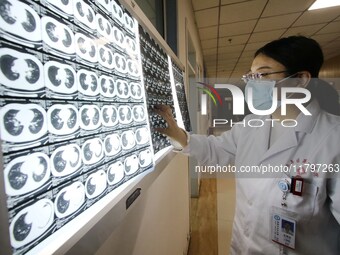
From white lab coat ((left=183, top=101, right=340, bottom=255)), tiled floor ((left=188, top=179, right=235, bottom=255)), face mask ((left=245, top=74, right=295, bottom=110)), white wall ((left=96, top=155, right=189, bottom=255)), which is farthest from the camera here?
tiled floor ((left=188, top=179, right=235, bottom=255))

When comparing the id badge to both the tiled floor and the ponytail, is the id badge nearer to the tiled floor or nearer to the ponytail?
the ponytail

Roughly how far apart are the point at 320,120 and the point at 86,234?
1071 millimetres

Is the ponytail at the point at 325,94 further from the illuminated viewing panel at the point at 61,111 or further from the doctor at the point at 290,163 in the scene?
the illuminated viewing panel at the point at 61,111

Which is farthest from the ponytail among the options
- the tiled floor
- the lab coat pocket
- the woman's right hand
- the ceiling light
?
the ceiling light

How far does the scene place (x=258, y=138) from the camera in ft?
3.91

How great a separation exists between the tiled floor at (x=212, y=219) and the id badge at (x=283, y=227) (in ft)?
4.79

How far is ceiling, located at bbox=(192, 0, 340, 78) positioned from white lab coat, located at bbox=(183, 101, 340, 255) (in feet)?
7.77

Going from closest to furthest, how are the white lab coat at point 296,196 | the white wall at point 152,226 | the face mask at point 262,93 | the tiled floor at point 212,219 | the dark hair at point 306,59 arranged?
the white wall at point 152,226
the white lab coat at point 296,196
the dark hair at point 306,59
the face mask at point 262,93
the tiled floor at point 212,219

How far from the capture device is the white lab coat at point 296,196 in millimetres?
904

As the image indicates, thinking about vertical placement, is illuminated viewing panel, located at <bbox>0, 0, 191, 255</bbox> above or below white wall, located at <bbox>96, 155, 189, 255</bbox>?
above

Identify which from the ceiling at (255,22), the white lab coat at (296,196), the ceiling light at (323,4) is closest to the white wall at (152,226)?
the white lab coat at (296,196)

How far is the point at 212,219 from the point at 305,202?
87.8 inches

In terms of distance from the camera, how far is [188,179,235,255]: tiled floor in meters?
2.37

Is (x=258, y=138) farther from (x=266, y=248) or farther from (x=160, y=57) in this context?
(x=160, y=57)
